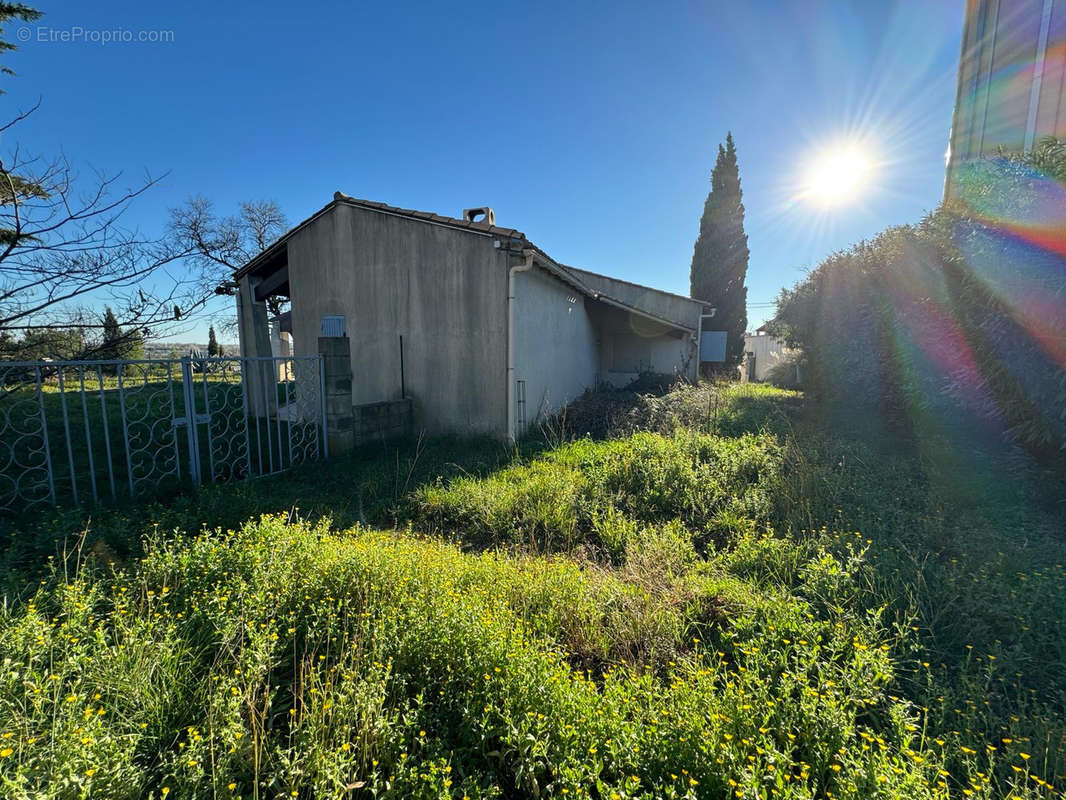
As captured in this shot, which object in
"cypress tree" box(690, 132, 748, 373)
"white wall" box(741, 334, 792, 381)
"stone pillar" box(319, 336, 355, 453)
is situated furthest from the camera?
"cypress tree" box(690, 132, 748, 373)

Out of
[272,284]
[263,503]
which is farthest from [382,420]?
[272,284]

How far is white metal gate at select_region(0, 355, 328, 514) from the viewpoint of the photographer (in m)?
4.36

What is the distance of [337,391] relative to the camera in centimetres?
678

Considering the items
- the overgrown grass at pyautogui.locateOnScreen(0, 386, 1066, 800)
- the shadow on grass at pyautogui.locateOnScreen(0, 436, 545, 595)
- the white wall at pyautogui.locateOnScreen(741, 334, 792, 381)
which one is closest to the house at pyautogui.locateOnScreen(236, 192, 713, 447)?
the shadow on grass at pyautogui.locateOnScreen(0, 436, 545, 595)

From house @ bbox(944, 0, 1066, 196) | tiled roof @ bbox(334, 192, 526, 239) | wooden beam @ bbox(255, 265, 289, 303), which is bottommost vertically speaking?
wooden beam @ bbox(255, 265, 289, 303)

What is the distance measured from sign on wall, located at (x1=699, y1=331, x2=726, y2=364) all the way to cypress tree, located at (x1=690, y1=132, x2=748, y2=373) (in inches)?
92.0

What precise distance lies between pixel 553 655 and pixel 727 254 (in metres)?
24.8

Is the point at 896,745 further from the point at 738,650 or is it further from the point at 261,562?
the point at 261,562

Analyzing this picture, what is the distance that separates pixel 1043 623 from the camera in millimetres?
2795

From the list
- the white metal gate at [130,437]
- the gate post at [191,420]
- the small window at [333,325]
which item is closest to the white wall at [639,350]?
the small window at [333,325]

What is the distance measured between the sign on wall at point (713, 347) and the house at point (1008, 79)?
36.7 feet

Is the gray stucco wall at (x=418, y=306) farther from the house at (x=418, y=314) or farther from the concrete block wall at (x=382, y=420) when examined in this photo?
the concrete block wall at (x=382, y=420)

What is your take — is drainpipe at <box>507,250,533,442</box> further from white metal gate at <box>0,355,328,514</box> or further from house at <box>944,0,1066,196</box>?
house at <box>944,0,1066,196</box>

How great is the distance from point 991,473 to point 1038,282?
255cm
